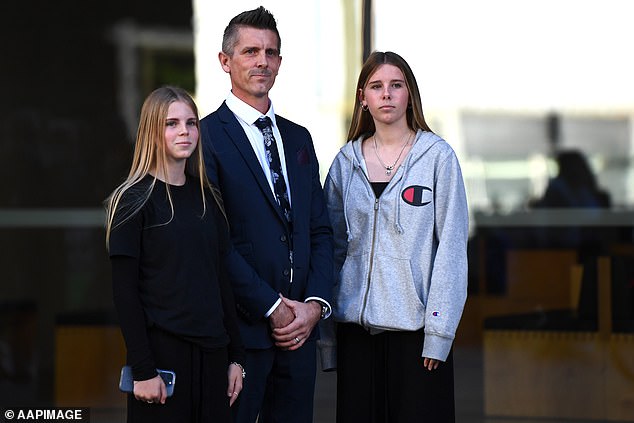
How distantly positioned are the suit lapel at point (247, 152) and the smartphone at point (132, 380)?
585 millimetres

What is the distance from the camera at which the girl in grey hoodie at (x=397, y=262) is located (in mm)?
3164

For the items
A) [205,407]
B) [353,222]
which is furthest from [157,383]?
[353,222]

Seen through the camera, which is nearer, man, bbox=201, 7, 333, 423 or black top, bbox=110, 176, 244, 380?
black top, bbox=110, 176, 244, 380

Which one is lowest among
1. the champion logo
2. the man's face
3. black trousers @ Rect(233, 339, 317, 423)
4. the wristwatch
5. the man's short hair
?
black trousers @ Rect(233, 339, 317, 423)

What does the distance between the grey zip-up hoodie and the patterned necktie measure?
0.64 ft

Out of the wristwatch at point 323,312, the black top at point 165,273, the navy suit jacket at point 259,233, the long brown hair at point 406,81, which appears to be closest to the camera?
the black top at point 165,273

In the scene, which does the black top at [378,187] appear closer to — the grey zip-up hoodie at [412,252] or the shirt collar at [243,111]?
the grey zip-up hoodie at [412,252]

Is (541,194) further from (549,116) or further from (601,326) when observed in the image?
(601,326)

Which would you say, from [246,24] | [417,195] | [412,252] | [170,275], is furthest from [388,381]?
[246,24]

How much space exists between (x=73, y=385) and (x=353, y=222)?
9.89ft

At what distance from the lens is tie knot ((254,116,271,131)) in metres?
3.28

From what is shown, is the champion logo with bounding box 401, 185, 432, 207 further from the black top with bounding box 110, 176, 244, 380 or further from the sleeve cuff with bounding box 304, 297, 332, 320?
the black top with bounding box 110, 176, 244, 380

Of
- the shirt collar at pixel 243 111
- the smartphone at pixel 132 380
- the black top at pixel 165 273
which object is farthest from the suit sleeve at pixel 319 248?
the smartphone at pixel 132 380

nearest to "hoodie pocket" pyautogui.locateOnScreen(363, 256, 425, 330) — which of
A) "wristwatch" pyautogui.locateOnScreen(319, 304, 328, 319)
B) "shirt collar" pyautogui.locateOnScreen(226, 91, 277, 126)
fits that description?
"wristwatch" pyautogui.locateOnScreen(319, 304, 328, 319)
